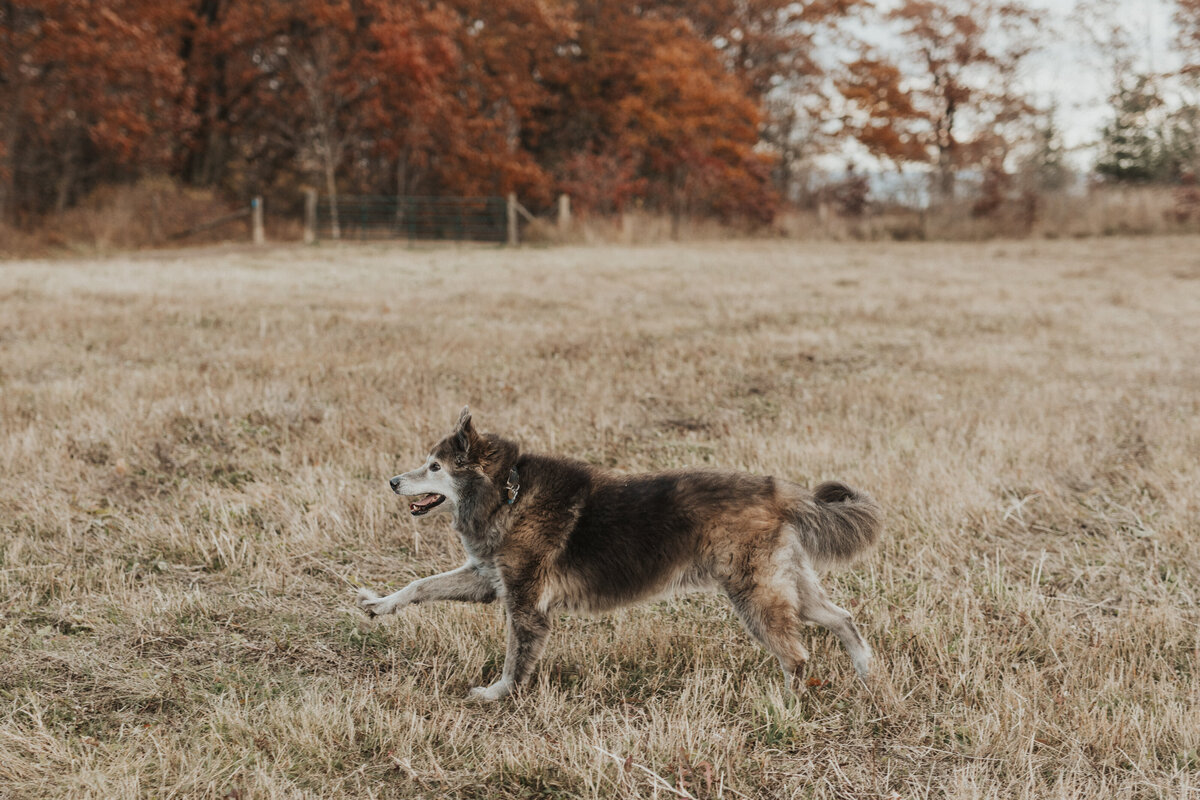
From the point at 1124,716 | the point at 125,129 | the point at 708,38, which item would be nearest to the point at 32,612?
the point at 1124,716

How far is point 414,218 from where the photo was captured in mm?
28359

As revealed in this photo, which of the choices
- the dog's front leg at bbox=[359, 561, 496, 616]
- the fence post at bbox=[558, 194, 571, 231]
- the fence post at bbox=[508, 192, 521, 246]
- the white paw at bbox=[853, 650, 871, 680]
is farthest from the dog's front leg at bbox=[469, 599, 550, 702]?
the fence post at bbox=[558, 194, 571, 231]

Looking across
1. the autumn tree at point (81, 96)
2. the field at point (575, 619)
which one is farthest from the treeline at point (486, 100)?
the field at point (575, 619)

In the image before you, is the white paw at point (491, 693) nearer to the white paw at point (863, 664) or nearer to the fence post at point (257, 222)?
the white paw at point (863, 664)

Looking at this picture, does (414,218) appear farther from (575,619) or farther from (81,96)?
(575,619)

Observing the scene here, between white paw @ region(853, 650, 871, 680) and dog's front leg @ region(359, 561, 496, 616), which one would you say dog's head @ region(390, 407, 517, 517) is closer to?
dog's front leg @ region(359, 561, 496, 616)

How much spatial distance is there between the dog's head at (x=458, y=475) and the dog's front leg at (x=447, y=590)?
11.3 inches

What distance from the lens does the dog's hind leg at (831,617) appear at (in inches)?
128

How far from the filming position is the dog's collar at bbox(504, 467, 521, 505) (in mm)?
3404

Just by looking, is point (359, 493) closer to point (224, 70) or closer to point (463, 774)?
point (463, 774)

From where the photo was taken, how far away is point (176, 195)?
2523 centimetres

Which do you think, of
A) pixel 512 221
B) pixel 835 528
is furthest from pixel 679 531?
pixel 512 221

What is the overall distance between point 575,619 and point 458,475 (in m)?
0.88

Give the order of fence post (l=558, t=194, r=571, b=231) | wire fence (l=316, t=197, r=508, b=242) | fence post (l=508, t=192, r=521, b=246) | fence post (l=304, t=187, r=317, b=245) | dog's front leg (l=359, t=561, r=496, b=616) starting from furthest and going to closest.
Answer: wire fence (l=316, t=197, r=508, b=242)
fence post (l=558, t=194, r=571, b=231)
fence post (l=508, t=192, r=521, b=246)
fence post (l=304, t=187, r=317, b=245)
dog's front leg (l=359, t=561, r=496, b=616)
